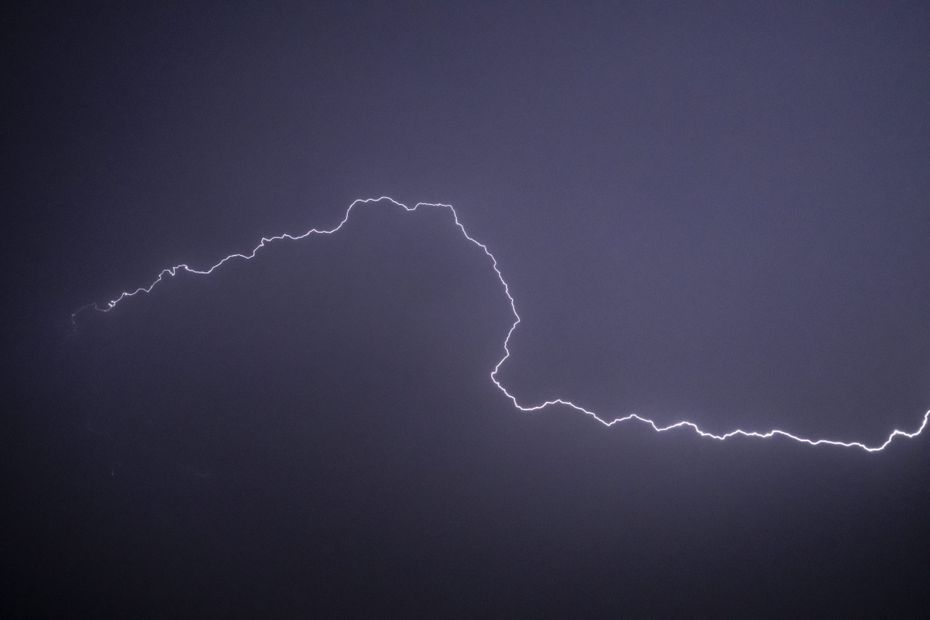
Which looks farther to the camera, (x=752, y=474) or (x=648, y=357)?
(x=648, y=357)

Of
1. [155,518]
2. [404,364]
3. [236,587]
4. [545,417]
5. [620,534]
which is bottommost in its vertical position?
[236,587]

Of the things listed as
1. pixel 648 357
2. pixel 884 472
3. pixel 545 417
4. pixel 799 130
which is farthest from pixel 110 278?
pixel 884 472

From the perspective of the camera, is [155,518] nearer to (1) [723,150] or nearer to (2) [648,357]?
(2) [648,357]

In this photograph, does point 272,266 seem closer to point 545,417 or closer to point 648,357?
point 545,417

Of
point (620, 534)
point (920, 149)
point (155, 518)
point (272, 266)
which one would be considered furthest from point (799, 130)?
point (155, 518)

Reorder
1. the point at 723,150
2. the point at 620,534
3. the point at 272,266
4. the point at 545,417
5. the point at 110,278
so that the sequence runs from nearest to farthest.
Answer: the point at 620,534
the point at 545,417
the point at 723,150
the point at 272,266
the point at 110,278

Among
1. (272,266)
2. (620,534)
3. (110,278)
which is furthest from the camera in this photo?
(110,278)

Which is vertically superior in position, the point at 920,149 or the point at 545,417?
the point at 920,149
